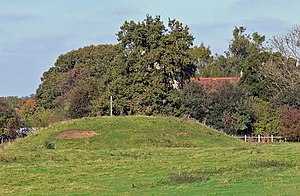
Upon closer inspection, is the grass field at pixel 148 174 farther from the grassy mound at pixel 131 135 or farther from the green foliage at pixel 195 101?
the green foliage at pixel 195 101

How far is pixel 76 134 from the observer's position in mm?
51344

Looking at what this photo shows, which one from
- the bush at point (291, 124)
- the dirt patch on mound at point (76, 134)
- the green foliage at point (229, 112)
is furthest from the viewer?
the green foliage at point (229, 112)

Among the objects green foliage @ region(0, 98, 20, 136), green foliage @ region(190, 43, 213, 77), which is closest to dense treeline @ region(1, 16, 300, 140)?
green foliage @ region(0, 98, 20, 136)

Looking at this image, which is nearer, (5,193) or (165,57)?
(5,193)

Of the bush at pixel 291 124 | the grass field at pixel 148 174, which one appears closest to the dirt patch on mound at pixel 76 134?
the grass field at pixel 148 174

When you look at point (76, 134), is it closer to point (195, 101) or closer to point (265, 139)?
point (195, 101)

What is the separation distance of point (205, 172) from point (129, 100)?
44.0 metres

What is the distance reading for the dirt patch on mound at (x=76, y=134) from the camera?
167ft

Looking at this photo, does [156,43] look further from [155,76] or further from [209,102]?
[209,102]

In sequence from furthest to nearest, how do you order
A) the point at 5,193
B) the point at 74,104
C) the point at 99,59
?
the point at 99,59, the point at 74,104, the point at 5,193

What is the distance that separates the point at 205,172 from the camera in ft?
78.0

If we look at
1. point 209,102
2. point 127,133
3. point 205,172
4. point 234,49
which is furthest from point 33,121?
point 205,172

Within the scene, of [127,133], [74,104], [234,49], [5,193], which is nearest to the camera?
[5,193]

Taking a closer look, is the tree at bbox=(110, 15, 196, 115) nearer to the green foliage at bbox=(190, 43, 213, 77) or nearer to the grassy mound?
the grassy mound
